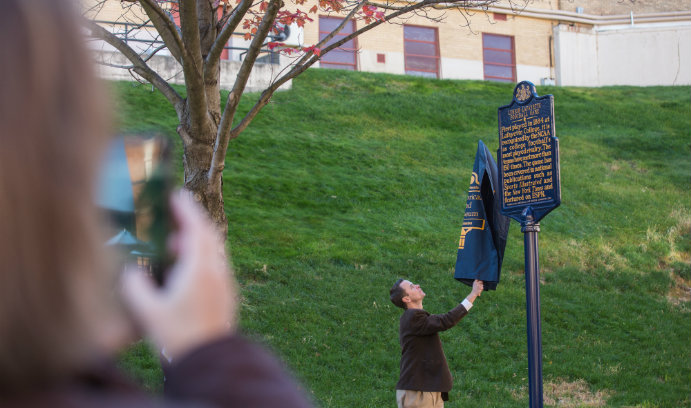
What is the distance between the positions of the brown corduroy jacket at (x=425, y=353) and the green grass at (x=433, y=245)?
1.73m

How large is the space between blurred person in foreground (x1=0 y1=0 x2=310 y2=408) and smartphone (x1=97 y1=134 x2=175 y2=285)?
69 mm

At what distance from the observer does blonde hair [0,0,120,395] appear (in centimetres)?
67

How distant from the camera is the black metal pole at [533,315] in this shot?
25.4 ft

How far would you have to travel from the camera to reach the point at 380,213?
15.6 meters

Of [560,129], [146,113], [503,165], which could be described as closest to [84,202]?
[503,165]

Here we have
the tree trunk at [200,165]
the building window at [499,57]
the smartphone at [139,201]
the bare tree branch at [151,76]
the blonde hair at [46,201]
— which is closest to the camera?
the blonde hair at [46,201]

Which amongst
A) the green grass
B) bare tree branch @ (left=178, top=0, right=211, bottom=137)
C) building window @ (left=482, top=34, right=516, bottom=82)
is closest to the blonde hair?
the green grass

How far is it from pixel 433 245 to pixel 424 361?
7.02 m

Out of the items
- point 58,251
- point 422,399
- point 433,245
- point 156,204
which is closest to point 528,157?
point 422,399

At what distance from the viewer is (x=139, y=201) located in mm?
917

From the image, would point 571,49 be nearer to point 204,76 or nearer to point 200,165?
point 204,76

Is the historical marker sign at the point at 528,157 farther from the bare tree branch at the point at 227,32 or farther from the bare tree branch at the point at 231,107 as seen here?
the bare tree branch at the point at 227,32

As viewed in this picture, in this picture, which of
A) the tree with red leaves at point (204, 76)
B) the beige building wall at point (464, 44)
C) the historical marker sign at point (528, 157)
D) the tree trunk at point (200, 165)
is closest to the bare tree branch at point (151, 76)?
the tree with red leaves at point (204, 76)

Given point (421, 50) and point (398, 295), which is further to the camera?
point (421, 50)
